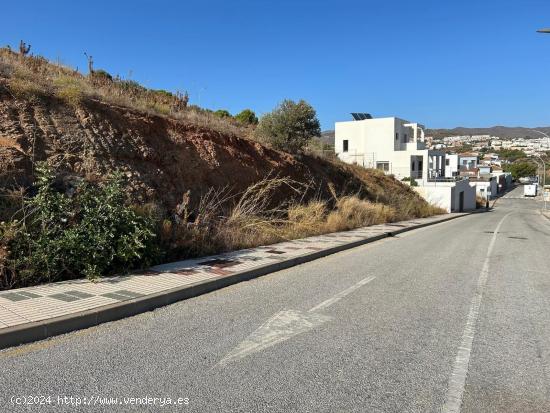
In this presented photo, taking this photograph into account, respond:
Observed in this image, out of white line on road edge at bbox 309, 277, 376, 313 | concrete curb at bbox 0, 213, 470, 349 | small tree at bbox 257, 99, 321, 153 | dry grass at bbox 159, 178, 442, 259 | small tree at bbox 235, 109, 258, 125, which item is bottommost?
white line on road edge at bbox 309, 277, 376, 313

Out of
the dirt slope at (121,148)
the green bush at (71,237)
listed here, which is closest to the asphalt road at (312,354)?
the green bush at (71,237)

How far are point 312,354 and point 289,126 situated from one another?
738 inches

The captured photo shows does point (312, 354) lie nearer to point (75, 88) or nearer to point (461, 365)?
point (461, 365)

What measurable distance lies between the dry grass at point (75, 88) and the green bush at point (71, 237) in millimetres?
4251

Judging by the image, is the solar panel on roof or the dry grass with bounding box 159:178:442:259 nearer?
the dry grass with bounding box 159:178:442:259

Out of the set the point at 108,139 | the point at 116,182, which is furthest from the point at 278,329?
the point at 108,139

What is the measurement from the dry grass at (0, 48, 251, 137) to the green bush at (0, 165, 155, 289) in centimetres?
425

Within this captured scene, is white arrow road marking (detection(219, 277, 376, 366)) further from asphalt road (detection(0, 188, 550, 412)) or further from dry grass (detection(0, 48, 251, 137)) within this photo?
dry grass (detection(0, 48, 251, 137))

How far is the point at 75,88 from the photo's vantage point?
12250mm

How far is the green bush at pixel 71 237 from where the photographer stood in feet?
22.8

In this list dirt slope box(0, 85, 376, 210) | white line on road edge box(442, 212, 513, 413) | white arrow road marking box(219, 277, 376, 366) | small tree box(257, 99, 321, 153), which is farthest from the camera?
small tree box(257, 99, 321, 153)

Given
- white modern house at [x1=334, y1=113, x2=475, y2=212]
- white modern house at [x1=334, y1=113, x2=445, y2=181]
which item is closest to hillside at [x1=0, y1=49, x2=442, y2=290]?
white modern house at [x1=334, y1=113, x2=475, y2=212]

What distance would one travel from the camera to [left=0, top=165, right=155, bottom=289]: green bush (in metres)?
6.94

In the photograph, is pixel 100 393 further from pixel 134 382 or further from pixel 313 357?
pixel 313 357
